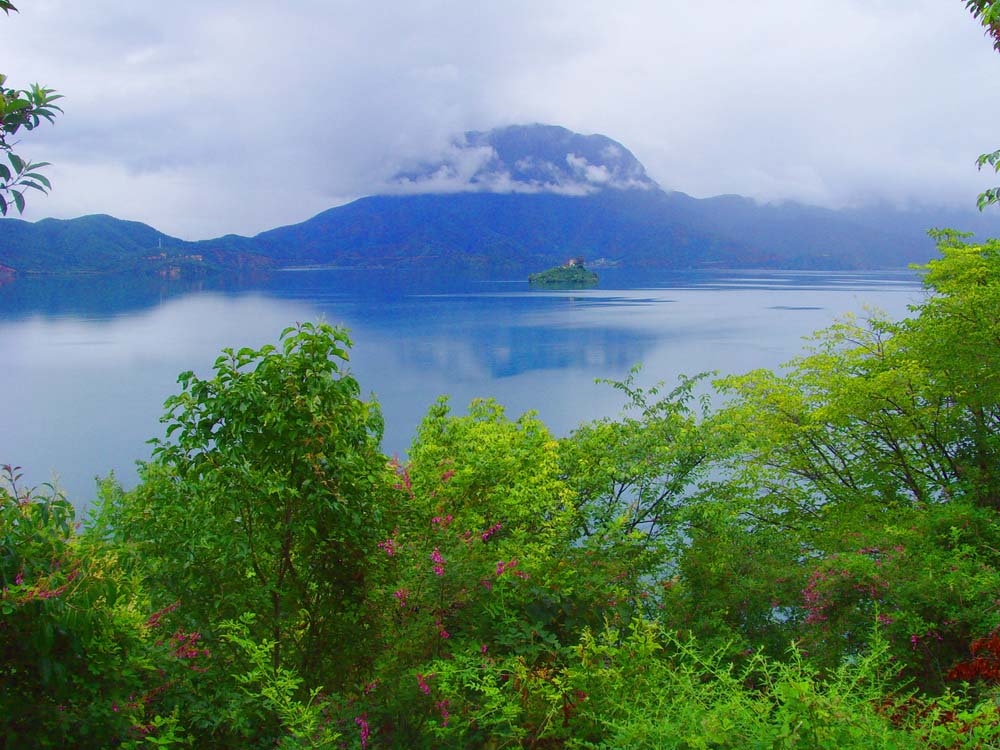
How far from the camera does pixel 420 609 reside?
185 inches

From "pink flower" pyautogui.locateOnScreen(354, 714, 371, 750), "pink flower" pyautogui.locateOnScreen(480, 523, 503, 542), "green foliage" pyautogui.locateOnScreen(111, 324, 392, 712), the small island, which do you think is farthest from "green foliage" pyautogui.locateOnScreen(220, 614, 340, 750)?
the small island

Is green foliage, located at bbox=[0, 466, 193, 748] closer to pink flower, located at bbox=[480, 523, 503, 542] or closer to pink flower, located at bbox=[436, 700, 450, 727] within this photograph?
pink flower, located at bbox=[436, 700, 450, 727]

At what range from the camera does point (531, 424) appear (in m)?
10.1

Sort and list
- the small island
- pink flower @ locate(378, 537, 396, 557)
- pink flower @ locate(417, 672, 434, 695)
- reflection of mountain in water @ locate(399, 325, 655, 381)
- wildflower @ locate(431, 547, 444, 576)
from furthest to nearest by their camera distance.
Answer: the small island < reflection of mountain in water @ locate(399, 325, 655, 381) < pink flower @ locate(378, 537, 396, 557) < wildflower @ locate(431, 547, 444, 576) < pink flower @ locate(417, 672, 434, 695)

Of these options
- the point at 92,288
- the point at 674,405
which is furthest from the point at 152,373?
the point at 92,288

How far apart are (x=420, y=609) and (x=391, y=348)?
3934 centimetres

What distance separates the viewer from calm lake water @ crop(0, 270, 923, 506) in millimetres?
25734

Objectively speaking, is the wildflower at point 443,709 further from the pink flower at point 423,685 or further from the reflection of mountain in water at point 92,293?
the reflection of mountain in water at point 92,293

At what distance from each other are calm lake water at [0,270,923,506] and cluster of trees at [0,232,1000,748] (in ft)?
17.9

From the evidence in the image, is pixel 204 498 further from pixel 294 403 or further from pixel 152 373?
pixel 152 373

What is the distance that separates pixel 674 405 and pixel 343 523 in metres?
9.84

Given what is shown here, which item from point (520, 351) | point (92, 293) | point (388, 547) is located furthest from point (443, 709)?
point (92, 293)

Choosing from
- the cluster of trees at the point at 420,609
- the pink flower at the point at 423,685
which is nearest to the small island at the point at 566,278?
the cluster of trees at the point at 420,609

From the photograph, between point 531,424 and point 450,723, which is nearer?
point 450,723
